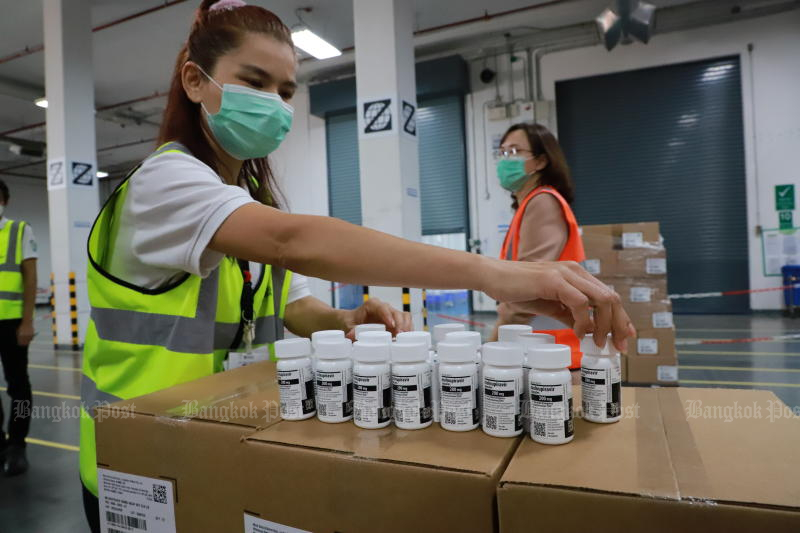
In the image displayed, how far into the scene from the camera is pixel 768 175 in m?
8.00

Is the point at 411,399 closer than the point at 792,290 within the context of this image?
Yes

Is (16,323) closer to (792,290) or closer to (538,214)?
(538,214)

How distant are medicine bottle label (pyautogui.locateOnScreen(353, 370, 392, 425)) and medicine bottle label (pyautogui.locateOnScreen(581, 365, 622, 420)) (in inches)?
14.4

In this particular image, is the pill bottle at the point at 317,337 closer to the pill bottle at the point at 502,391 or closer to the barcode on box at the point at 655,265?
the pill bottle at the point at 502,391

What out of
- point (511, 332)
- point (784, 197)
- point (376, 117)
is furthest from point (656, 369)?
point (784, 197)

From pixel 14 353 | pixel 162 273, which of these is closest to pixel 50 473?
pixel 14 353

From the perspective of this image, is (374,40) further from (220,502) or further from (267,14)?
(220,502)

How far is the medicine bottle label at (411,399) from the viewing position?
87 centimetres

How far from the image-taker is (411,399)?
2.86 feet

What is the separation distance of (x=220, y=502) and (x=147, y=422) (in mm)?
203

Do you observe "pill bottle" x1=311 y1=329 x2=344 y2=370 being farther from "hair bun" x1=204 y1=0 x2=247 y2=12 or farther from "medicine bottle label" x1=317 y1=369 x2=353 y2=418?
"hair bun" x1=204 y1=0 x2=247 y2=12

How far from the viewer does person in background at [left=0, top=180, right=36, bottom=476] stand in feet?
11.0

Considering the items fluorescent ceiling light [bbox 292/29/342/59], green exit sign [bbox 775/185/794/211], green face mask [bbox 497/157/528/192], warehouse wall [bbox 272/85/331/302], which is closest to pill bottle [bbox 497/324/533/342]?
green face mask [bbox 497/157/528/192]

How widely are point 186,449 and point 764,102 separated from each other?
9882 millimetres
